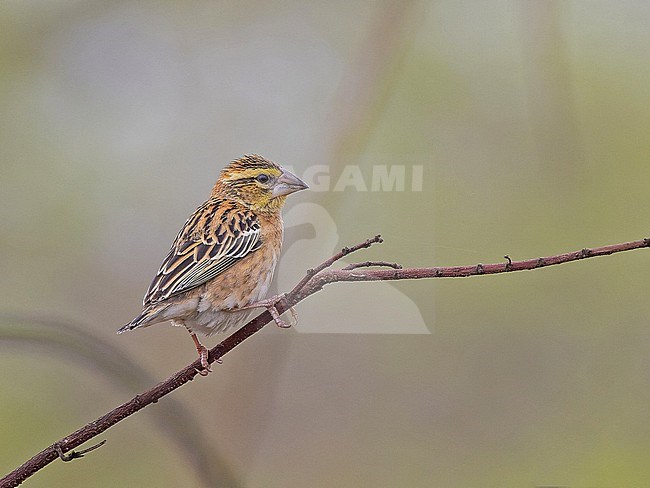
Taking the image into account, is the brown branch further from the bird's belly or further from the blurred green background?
the blurred green background

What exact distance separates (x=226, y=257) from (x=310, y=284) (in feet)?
1.17

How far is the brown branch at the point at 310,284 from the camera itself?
420 mm

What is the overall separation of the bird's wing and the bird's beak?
40mm

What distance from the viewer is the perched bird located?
0.74 meters

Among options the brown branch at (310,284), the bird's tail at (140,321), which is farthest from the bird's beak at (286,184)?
the brown branch at (310,284)

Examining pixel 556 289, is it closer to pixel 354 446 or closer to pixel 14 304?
pixel 354 446

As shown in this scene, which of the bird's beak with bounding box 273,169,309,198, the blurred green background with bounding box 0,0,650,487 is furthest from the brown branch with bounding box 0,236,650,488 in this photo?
the blurred green background with bounding box 0,0,650,487

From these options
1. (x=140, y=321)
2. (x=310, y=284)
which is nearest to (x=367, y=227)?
(x=140, y=321)

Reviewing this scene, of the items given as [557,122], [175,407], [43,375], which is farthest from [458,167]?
[175,407]

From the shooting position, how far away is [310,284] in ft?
1.54

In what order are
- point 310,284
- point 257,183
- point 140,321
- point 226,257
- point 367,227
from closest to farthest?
point 310,284 < point 140,321 < point 226,257 < point 257,183 < point 367,227

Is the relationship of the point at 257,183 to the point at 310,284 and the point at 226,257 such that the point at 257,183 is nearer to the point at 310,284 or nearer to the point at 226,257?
the point at 226,257

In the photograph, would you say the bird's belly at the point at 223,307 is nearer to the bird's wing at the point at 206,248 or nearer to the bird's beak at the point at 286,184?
the bird's wing at the point at 206,248

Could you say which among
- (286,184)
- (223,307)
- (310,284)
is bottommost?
(310,284)
